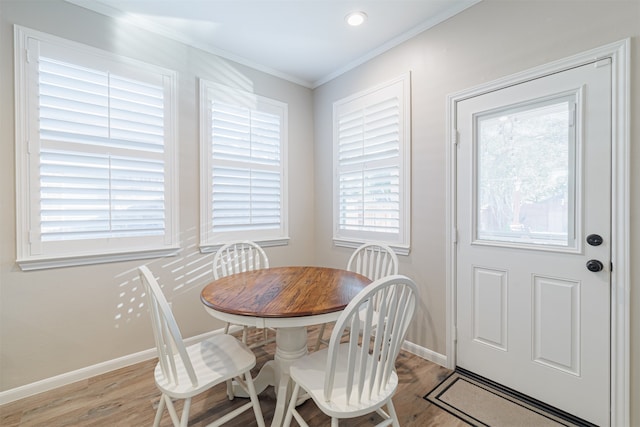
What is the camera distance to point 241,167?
2914 mm

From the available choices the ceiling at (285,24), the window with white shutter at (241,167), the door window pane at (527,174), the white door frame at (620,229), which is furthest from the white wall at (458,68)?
the window with white shutter at (241,167)

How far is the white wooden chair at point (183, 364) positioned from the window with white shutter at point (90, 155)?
116 centimetres

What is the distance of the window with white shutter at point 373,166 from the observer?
2.51 metres

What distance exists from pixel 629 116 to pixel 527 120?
18.4 inches

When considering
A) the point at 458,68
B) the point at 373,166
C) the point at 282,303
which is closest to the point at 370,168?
the point at 373,166

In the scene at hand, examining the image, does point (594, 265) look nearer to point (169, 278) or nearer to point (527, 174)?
point (527, 174)

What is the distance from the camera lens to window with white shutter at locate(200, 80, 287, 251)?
270cm

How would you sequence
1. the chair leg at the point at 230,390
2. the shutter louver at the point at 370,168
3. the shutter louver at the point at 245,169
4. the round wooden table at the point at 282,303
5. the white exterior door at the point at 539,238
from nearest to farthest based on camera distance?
the round wooden table at the point at 282,303
the white exterior door at the point at 539,238
the chair leg at the point at 230,390
the shutter louver at the point at 370,168
the shutter louver at the point at 245,169

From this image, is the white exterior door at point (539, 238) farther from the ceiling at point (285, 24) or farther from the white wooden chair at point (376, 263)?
the ceiling at point (285, 24)

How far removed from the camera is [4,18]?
181cm

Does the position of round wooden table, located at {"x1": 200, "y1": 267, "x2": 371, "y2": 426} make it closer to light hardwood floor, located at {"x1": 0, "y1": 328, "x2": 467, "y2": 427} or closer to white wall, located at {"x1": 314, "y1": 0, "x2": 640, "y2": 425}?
light hardwood floor, located at {"x1": 0, "y1": 328, "x2": 467, "y2": 427}

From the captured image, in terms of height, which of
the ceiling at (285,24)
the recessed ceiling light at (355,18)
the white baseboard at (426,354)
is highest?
the ceiling at (285,24)

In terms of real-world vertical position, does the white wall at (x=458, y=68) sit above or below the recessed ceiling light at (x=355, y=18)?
below

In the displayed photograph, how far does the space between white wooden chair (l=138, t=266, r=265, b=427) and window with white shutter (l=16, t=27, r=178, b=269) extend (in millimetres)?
1159
